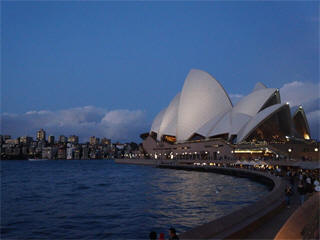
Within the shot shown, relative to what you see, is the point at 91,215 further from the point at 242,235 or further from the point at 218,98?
the point at 218,98

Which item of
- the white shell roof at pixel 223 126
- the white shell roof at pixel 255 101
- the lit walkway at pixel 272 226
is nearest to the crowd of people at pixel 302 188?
the lit walkway at pixel 272 226

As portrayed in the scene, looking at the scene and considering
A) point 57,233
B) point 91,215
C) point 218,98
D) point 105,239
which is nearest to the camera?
point 105,239

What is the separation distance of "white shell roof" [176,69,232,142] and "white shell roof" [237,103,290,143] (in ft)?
29.0

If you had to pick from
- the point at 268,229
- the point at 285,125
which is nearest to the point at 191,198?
the point at 268,229

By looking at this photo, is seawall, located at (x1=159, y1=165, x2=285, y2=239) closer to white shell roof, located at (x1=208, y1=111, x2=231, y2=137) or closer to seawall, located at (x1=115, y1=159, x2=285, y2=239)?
seawall, located at (x1=115, y1=159, x2=285, y2=239)

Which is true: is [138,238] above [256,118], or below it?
below

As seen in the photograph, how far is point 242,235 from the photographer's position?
7805 millimetres

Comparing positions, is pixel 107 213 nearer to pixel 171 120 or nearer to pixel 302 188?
pixel 302 188

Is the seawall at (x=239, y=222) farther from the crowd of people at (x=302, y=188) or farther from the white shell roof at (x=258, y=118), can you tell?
the white shell roof at (x=258, y=118)

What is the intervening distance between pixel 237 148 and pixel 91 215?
37.3 metres

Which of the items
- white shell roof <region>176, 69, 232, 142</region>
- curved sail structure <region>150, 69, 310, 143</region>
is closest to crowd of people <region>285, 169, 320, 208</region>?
curved sail structure <region>150, 69, 310, 143</region>

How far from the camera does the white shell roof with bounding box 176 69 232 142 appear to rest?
56.1 metres

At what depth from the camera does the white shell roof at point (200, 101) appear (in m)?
56.1

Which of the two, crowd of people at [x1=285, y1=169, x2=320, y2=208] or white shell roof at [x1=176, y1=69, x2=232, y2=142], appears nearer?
crowd of people at [x1=285, y1=169, x2=320, y2=208]
